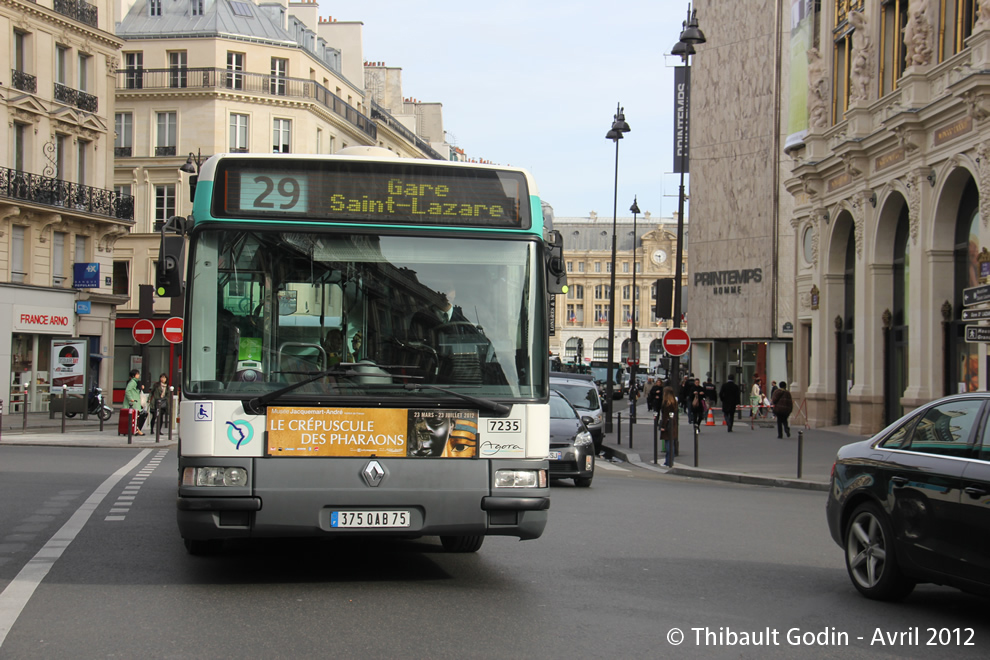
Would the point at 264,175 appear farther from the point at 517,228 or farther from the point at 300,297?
the point at 517,228

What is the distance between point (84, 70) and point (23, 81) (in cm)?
385

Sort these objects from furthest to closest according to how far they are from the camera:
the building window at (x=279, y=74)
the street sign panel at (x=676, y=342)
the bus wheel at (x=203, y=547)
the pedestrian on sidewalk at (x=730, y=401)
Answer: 1. the building window at (x=279, y=74)
2. the pedestrian on sidewalk at (x=730, y=401)
3. the street sign panel at (x=676, y=342)
4. the bus wheel at (x=203, y=547)

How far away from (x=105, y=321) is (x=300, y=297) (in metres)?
39.2

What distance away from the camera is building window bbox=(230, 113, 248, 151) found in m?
57.9

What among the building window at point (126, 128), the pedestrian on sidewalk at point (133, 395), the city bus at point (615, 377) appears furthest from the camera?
the city bus at point (615, 377)

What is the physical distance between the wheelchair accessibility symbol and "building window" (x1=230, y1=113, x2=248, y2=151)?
5187 centimetres

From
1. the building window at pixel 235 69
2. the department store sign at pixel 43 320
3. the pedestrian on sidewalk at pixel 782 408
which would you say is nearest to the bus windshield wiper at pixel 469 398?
the pedestrian on sidewalk at pixel 782 408

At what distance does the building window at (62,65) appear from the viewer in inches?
1641

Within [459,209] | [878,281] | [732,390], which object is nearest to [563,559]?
[459,209]

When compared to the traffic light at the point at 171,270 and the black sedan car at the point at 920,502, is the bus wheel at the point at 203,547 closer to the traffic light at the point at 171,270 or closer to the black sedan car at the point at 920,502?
the traffic light at the point at 171,270

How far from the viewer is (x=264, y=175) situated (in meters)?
8.23

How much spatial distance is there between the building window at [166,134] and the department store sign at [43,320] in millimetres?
17844

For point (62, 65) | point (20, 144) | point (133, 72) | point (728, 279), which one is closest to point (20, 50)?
point (62, 65)

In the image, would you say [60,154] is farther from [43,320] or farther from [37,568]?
[37,568]
